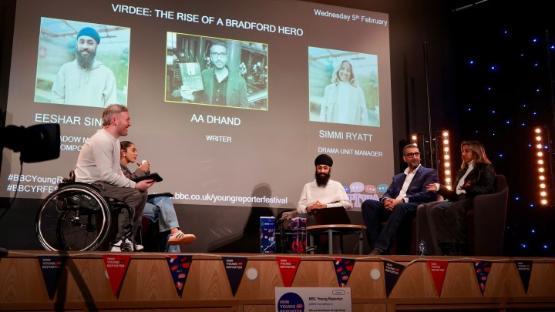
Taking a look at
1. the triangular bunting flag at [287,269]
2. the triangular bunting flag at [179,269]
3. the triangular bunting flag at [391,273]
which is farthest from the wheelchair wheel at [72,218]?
the triangular bunting flag at [391,273]

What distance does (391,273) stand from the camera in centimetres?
382

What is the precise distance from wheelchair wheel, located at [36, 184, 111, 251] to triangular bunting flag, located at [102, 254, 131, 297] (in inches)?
16.1

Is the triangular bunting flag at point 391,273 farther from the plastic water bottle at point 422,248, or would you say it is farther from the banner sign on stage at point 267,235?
the banner sign on stage at point 267,235

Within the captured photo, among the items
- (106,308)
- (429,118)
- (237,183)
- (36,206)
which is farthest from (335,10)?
(106,308)

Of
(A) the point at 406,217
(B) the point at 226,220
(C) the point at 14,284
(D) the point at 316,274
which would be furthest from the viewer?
(B) the point at 226,220

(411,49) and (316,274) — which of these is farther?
(411,49)

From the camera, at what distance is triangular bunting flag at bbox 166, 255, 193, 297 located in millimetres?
3402

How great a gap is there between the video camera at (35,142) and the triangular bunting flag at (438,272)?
251cm

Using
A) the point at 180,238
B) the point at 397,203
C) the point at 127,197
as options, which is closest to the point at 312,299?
the point at 127,197

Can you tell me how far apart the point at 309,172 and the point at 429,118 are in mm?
1505

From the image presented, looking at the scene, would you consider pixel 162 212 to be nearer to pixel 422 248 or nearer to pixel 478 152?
pixel 422 248

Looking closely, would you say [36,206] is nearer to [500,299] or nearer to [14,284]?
[14,284]

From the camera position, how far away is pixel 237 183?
585 centimetres

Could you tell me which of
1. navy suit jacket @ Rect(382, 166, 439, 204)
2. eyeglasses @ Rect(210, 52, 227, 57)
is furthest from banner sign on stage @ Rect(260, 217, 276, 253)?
eyeglasses @ Rect(210, 52, 227, 57)
